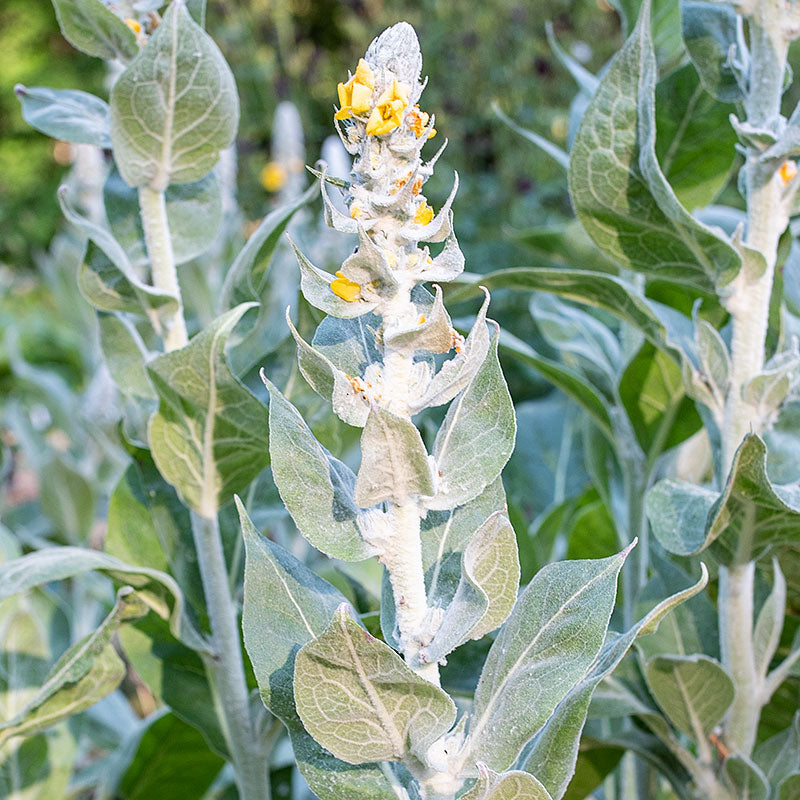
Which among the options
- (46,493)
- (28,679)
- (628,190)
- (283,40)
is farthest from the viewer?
(283,40)

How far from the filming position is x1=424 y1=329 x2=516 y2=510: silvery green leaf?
2.29 feet

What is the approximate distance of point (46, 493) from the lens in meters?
1.81

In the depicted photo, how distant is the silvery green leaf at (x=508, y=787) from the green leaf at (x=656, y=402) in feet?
2.34

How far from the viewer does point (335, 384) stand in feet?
2.08

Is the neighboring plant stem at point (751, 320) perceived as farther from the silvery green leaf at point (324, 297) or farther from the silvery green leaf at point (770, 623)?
the silvery green leaf at point (324, 297)

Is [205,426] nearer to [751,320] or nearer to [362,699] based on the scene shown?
[362,699]

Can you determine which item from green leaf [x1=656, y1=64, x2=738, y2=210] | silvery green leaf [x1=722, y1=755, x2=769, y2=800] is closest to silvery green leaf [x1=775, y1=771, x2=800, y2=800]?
silvery green leaf [x1=722, y1=755, x2=769, y2=800]

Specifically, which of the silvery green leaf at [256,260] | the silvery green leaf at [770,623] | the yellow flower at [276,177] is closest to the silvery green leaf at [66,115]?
the silvery green leaf at [256,260]

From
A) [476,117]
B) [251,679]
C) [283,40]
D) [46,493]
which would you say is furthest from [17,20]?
[251,679]

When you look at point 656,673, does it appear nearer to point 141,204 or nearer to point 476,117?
point 141,204

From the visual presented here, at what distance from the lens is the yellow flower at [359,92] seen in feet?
2.01

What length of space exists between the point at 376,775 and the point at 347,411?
29cm

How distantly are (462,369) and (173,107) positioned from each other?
1.70 feet

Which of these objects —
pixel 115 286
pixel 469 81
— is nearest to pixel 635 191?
pixel 115 286
